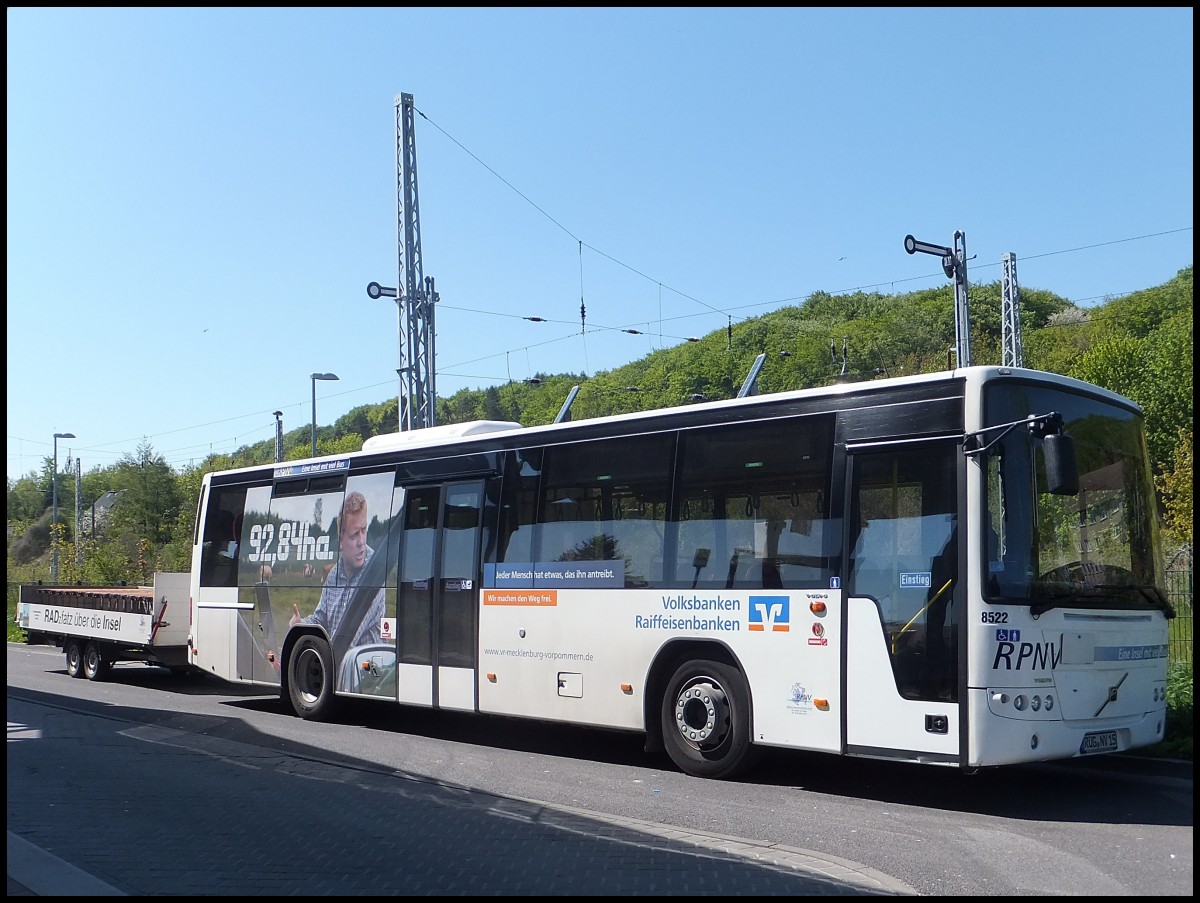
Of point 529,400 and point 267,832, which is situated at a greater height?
point 529,400

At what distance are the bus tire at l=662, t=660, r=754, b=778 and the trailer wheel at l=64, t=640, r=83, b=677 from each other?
14535 mm

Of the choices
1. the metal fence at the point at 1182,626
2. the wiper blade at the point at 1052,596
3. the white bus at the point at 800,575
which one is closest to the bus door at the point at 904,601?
the white bus at the point at 800,575

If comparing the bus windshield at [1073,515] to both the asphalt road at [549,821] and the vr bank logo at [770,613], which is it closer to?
the asphalt road at [549,821]

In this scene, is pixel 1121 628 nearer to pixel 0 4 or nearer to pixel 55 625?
pixel 0 4

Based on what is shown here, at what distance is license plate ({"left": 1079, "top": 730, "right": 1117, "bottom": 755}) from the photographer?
8.67m

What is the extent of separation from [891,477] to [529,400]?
77957mm

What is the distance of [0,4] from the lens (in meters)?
5.84

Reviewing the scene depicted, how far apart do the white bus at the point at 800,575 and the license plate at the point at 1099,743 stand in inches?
0.6

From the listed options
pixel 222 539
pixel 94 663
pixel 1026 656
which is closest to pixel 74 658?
pixel 94 663

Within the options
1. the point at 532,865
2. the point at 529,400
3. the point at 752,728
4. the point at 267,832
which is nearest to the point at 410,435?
the point at 752,728

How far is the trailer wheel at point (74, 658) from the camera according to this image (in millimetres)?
21172

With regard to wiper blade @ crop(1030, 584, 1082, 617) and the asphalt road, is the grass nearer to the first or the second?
the asphalt road

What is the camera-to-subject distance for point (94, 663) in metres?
20.7

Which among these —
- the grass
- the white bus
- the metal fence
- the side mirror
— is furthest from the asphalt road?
the side mirror
